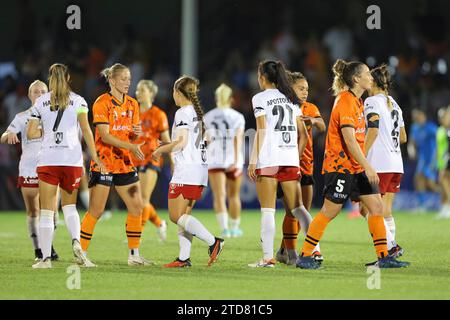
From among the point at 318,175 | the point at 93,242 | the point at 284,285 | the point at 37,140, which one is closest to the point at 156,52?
the point at 318,175

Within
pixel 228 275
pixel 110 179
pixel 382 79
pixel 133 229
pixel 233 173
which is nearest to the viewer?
pixel 228 275

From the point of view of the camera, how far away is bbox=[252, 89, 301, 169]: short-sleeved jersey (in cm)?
1047

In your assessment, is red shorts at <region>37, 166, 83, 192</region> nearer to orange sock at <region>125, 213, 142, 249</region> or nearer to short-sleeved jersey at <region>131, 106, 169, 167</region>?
orange sock at <region>125, 213, 142, 249</region>

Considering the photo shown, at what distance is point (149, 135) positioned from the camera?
14078mm

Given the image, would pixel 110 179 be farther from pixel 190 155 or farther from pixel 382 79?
pixel 382 79

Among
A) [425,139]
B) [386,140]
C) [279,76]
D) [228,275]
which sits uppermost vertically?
[425,139]

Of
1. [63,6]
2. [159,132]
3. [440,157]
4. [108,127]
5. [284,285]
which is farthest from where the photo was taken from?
[63,6]

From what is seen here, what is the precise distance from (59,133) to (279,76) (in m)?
2.53

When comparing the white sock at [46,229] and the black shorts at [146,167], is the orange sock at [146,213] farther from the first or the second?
the white sock at [46,229]

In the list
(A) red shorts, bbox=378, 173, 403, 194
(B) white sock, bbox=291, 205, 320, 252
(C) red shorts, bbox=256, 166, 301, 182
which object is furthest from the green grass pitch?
(C) red shorts, bbox=256, 166, 301, 182

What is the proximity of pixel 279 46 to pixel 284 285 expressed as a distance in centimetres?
1733

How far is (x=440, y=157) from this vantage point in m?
22.1

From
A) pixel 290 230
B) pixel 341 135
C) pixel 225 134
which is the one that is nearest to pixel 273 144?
pixel 341 135
